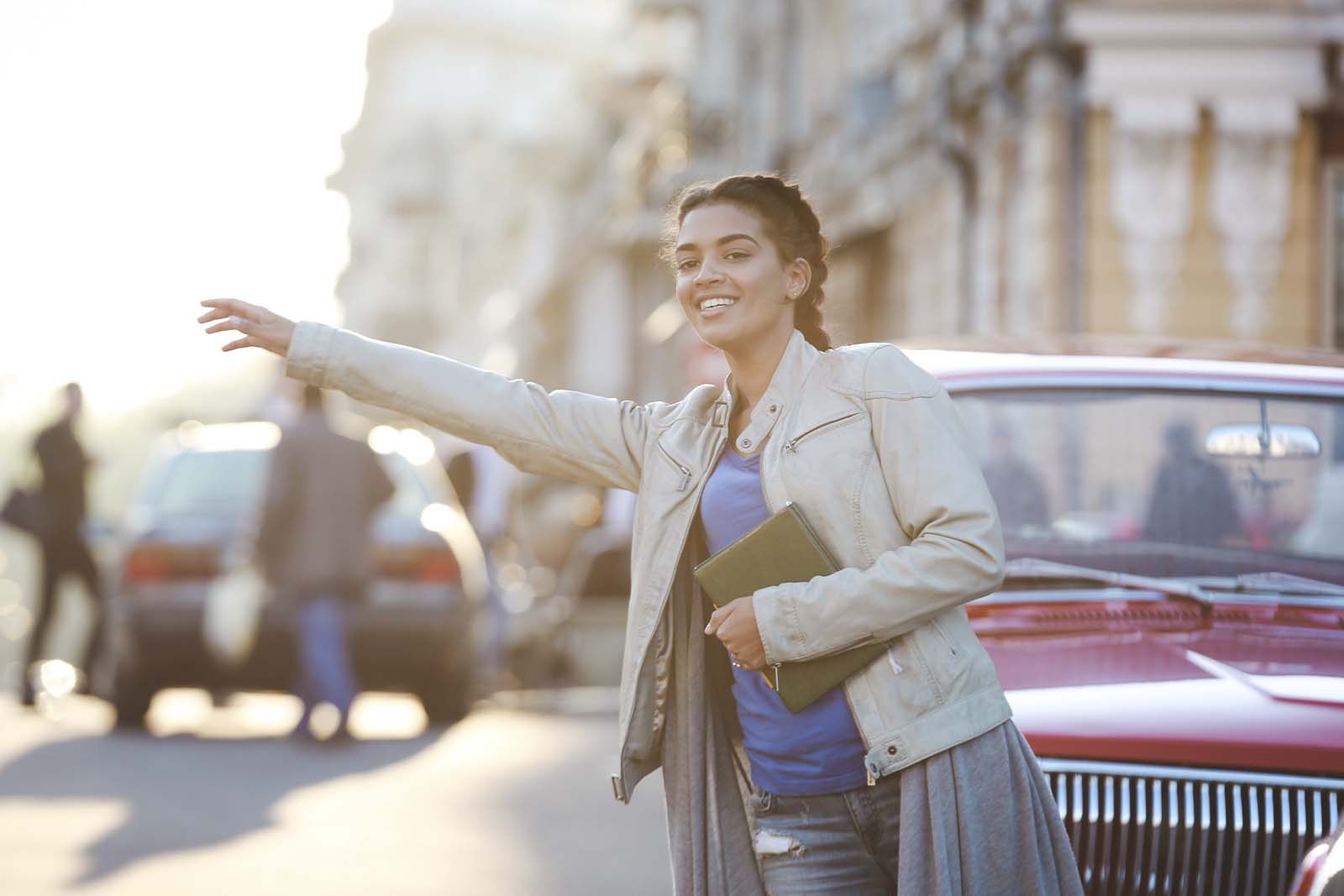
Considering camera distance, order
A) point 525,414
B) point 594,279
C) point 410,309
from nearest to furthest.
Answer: point 525,414, point 594,279, point 410,309

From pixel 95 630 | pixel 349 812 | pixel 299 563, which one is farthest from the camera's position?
pixel 95 630

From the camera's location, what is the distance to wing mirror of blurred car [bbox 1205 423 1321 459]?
4.83 metres

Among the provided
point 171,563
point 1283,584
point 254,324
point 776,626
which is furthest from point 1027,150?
point 776,626

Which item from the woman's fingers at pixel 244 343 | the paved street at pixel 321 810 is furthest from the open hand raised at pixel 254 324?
the paved street at pixel 321 810

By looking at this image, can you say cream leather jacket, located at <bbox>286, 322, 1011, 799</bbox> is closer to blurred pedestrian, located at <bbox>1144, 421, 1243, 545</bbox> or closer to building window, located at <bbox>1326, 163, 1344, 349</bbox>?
blurred pedestrian, located at <bbox>1144, 421, 1243, 545</bbox>

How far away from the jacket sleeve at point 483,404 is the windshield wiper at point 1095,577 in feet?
4.61

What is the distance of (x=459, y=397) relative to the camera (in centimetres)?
348

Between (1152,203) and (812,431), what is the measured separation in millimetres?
13401

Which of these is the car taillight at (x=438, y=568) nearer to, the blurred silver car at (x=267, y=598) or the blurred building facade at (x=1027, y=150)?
the blurred silver car at (x=267, y=598)

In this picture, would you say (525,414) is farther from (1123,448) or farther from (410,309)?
(410,309)

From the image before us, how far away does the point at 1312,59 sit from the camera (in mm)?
15859

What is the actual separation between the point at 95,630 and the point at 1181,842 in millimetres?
9925

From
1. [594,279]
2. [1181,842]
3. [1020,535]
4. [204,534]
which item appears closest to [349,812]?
[204,534]

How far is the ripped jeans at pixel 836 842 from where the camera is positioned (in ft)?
10.8
